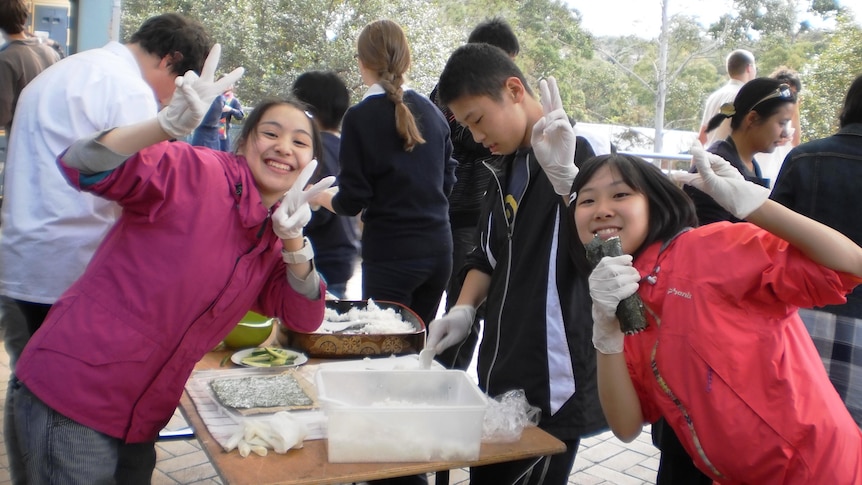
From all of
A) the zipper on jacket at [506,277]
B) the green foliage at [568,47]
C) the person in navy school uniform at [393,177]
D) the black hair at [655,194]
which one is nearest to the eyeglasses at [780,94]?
the person in navy school uniform at [393,177]

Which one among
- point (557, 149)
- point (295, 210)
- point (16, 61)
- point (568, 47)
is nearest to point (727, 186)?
point (557, 149)

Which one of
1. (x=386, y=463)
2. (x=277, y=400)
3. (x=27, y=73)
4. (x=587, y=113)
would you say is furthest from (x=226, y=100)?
(x=587, y=113)

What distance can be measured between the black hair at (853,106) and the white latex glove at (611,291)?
4.42ft

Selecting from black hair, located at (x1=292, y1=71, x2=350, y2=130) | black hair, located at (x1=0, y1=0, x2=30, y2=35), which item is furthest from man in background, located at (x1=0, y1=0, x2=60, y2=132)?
black hair, located at (x1=292, y1=71, x2=350, y2=130)

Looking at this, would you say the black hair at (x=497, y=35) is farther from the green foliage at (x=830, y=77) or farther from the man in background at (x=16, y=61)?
the green foliage at (x=830, y=77)

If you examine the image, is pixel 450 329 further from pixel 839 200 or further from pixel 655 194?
pixel 839 200

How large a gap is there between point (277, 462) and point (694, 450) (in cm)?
81

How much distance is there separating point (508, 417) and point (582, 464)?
1933mm

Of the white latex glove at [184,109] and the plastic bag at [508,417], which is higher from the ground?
the white latex glove at [184,109]

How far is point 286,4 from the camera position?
1087 centimetres

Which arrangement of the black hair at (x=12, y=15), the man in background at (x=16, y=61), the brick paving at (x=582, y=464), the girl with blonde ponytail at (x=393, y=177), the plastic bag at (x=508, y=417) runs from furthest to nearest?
the man in background at (x=16, y=61) → the black hair at (x=12, y=15) → the brick paving at (x=582, y=464) → the girl with blonde ponytail at (x=393, y=177) → the plastic bag at (x=508, y=417)

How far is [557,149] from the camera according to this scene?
5.92ft

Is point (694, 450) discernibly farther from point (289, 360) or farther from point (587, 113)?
point (587, 113)

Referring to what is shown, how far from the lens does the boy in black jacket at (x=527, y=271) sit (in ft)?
5.74
